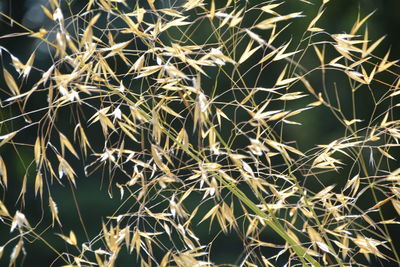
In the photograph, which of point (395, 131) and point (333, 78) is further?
point (333, 78)

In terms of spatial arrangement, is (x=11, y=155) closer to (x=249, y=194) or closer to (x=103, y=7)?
(x=249, y=194)

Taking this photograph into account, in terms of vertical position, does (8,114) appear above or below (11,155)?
above

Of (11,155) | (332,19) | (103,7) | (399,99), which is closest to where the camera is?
(103,7)

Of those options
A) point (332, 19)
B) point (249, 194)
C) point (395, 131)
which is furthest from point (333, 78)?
point (395, 131)

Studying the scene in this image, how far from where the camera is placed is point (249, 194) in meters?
2.16

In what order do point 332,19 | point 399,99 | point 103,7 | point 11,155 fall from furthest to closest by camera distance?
point 11,155
point 332,19
point 399,99
point 103,7

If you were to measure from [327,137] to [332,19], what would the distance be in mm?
418

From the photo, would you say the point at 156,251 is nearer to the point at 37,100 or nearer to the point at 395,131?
the point at 37,100

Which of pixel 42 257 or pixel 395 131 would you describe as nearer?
pixel 395 131

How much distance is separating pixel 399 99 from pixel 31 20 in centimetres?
135

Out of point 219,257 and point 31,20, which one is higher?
point 31,20

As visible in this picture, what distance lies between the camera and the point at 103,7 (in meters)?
0.73

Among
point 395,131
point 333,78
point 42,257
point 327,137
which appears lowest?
point 42,257

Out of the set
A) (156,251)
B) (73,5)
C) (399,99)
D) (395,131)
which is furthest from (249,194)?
(395,131)
